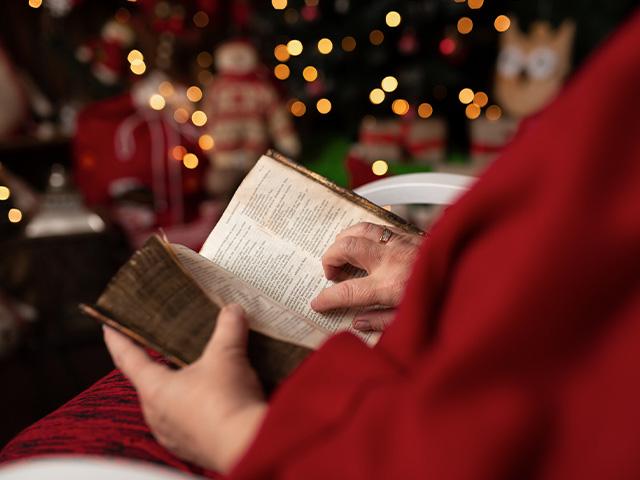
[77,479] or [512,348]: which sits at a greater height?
[512,348]

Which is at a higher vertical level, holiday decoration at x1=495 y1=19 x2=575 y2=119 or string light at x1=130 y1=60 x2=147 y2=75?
holiday decoration at x1=495 y1=19 x2=575 y2=119

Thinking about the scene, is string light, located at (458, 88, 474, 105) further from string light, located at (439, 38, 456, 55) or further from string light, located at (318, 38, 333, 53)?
string light, located at (318, 38, 333, 53)

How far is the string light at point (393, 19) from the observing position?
227 cm

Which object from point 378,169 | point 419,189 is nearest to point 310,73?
point 378,169

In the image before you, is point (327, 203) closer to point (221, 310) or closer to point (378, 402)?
point (221, 310)

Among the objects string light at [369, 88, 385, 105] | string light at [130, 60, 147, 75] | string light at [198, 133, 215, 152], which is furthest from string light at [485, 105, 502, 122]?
string light at [130, 60, 147, 75]

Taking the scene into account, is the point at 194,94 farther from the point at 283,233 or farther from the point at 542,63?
the point at 283,233

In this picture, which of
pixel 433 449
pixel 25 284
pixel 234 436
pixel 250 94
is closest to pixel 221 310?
pixel 234 436

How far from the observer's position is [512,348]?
291mm

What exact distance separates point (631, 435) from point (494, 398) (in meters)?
0.06

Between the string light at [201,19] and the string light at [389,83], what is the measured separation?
37.9 inches

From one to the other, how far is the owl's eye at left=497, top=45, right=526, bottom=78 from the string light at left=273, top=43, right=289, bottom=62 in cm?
87

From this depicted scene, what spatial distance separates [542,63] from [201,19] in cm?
154

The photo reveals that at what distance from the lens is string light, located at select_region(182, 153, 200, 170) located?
2.03 m
